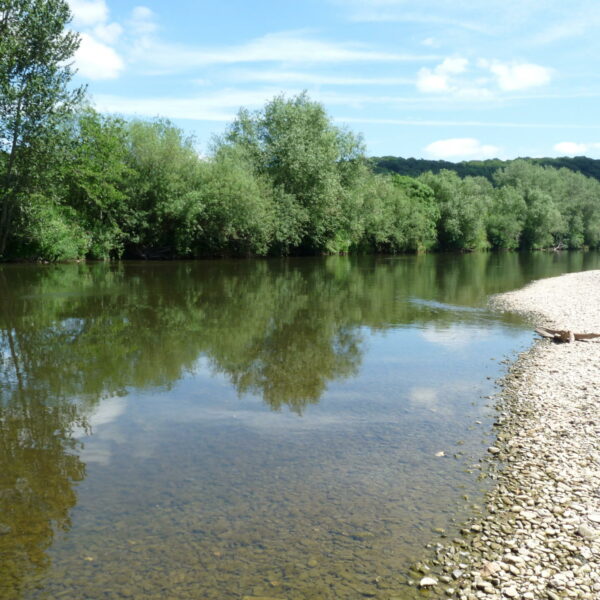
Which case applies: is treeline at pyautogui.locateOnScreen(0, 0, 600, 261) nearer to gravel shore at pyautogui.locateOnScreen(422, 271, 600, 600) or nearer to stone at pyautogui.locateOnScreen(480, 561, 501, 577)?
gravel shore at pyautogui.locateOnScreen(422, 271, 600, 600)

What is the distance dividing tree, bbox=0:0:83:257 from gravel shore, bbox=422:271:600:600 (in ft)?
116

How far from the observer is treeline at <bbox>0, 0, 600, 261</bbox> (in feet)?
120

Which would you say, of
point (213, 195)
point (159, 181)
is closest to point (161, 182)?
point (159, 181)

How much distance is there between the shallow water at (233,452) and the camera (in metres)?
5.70

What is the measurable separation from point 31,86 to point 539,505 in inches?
1552

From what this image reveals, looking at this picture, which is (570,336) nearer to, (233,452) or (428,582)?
(233,452)

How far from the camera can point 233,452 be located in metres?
8.68

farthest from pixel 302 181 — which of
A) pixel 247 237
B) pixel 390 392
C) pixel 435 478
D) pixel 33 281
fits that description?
pixel 435 478

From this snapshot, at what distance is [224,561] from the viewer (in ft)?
19.0

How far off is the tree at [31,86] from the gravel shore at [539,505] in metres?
35.5

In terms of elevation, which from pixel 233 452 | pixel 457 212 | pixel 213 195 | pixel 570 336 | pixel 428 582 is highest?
pixel 457 212

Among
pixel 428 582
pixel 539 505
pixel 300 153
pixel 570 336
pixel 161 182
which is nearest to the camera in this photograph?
pixel 428 582

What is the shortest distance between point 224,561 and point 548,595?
314 centimetres

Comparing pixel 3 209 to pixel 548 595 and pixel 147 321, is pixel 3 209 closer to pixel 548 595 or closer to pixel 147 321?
pixel 147 321
